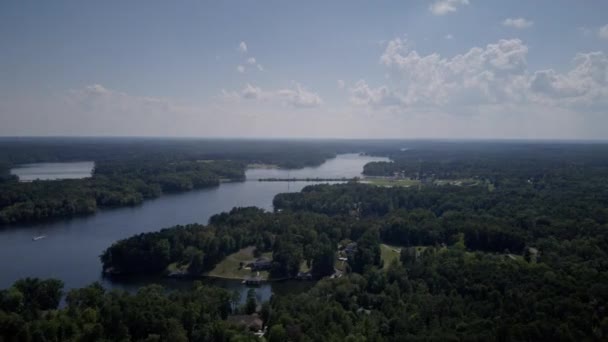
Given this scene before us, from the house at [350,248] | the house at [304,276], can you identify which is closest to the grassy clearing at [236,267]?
the house at [304,276]

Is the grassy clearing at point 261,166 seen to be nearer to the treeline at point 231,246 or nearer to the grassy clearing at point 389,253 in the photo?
the treeline at point 231,246

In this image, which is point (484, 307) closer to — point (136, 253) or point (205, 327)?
point (205, 327)

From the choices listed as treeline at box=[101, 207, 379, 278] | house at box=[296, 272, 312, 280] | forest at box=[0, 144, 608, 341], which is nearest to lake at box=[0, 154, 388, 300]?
treeline at box=[101, 207, 379, 278]

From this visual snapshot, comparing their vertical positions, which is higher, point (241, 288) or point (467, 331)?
point (467, 331)

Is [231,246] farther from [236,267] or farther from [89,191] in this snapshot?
[89,191]

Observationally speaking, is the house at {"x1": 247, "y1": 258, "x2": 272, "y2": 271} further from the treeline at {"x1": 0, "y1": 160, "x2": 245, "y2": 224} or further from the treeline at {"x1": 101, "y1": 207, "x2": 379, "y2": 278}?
the treeline at {"x1": 0, "y1": 160, "x2": 245, "y2": 224}

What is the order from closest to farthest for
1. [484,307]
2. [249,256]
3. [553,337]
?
[553,337] < [484,307] < [249,256]

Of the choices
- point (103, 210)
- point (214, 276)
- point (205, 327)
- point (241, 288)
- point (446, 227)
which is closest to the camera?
point (205, 327)

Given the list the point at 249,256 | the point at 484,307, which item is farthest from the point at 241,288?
the point at 484,307
